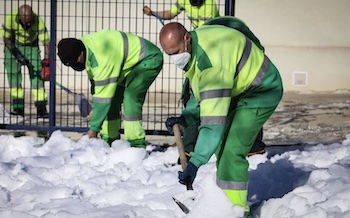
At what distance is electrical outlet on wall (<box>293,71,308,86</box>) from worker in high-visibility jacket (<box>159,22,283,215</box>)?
9150 mm

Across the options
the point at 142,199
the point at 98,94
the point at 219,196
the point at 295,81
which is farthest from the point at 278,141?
the point at 295,81

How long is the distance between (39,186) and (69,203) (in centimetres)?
57

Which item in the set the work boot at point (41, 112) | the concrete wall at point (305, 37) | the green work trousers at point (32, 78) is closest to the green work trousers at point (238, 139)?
the work boot at point (41, 112)

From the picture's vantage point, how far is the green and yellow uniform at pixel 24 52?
10258mm

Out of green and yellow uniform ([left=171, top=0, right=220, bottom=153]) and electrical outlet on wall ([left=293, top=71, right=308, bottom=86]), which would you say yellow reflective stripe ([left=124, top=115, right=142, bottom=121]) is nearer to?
green and yellow uniform ([left=171, top=0, right=220, bottom=153])

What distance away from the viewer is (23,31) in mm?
10242

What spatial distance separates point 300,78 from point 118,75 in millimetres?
7575

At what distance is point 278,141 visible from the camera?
907 cm

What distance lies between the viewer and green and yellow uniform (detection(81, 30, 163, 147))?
6926 millimetres

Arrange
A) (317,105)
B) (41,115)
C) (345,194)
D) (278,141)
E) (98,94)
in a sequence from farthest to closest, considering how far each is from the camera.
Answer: (317,105)
(41,115)
(278,141)
(98,94)
(345,194)

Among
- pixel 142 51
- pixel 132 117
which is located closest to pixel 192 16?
pixel 142 51

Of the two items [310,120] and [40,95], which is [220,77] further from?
[310,120]

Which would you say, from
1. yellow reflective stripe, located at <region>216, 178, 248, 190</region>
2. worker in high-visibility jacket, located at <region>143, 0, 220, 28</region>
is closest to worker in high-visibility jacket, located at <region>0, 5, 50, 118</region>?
worker in high-visibility jacket, located at <region>143, 0, 220, 28</region>

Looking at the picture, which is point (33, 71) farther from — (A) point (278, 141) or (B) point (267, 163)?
(B) point (267, 163)
